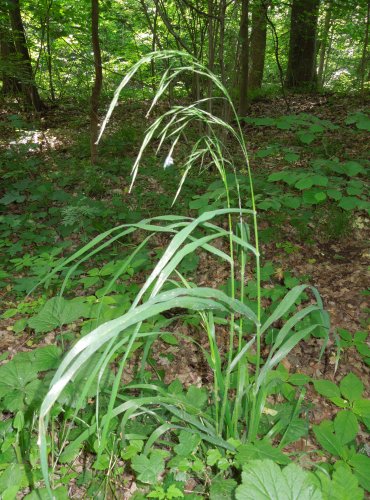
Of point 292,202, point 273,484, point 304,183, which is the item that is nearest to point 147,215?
point 292,202

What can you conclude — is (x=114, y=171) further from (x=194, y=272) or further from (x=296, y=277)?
(x=296, y=277)

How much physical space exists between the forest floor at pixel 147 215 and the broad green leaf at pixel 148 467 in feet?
2.34

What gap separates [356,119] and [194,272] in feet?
5.69

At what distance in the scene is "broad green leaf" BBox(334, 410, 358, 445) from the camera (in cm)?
138

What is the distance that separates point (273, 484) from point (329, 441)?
501 millimetres

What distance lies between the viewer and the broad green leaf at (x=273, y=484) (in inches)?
38.1

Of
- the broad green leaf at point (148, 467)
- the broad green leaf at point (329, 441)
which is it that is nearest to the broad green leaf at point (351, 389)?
the broad green leaf at point (329, 441)

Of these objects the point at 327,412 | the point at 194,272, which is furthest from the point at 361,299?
the point at 194,272

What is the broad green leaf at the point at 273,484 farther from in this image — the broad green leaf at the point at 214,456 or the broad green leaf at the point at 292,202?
the broad green leaf at the point at 292,202

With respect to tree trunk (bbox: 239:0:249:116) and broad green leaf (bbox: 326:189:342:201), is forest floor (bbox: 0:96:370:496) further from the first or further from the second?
broad green leaf (bbox: 326:189:342:201)

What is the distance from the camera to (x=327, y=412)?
1806mm

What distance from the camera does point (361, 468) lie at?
1291mm

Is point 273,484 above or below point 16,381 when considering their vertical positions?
above

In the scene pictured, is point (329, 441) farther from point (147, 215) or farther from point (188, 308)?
point (147, 215)
